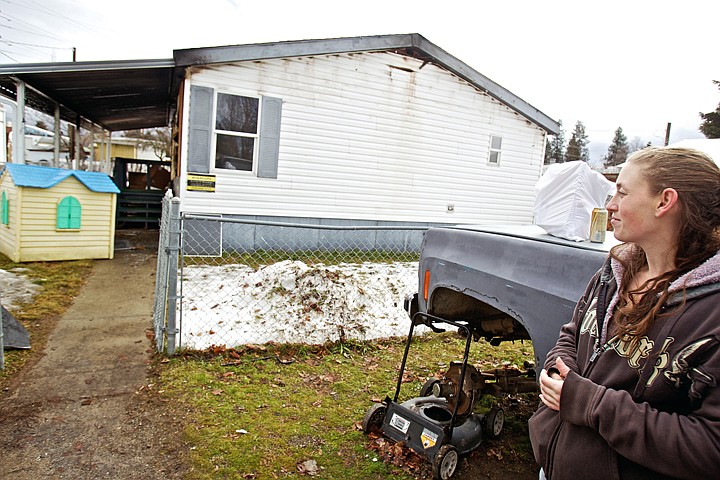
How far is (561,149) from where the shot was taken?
58375 millimetres

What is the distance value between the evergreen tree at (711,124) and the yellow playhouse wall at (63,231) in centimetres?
2358

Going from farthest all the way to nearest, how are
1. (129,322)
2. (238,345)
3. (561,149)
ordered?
(561,149)
(129,322)
(238,345)

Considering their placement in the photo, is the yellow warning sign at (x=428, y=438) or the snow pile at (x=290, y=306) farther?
A: the snow pile at (x=290, y=306)

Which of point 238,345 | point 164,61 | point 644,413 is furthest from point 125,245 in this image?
point 644,413

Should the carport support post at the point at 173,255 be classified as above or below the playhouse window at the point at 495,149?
below

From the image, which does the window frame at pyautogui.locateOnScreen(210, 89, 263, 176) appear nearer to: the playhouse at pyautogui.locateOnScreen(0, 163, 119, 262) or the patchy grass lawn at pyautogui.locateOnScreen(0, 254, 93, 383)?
the playhouse at pyautogui.locateOnScreen(0, 163, 119, 262)

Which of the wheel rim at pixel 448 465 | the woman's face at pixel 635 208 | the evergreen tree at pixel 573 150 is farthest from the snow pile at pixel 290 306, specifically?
the evergreen tree at pixel 573 150

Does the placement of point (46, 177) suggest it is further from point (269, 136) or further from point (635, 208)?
point (635, 208)

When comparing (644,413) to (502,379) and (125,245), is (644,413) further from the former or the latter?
(125,245)

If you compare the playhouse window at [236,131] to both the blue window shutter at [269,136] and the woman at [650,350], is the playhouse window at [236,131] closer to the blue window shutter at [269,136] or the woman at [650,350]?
the blue window shutter at [269,136]

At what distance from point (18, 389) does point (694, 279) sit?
468cm

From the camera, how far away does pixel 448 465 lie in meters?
2.80

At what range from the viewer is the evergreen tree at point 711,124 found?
19.5 metres

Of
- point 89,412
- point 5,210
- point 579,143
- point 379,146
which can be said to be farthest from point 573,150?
point 89,412
